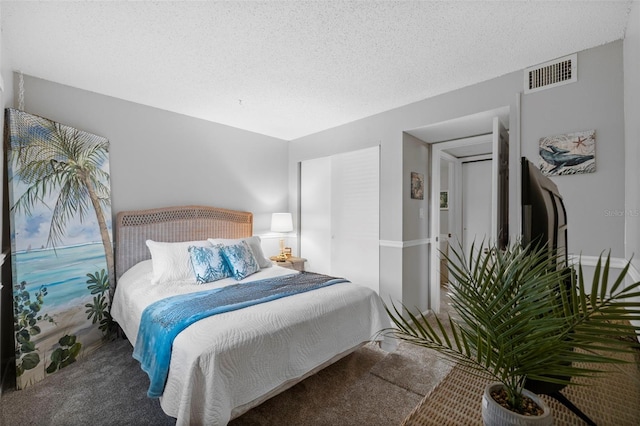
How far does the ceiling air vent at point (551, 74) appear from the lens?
2.21 metres

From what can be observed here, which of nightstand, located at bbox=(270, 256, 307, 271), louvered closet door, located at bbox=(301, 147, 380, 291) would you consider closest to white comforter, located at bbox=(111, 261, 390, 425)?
louvered closet door, located at bbox=(301, 147, 380, 291)

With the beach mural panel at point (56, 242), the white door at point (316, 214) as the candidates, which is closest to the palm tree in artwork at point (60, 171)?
the beach mural panel at point (56, 242)

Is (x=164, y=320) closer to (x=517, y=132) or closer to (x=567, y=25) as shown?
(x=517, y=132)

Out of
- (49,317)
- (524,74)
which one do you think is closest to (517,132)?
(524,74)

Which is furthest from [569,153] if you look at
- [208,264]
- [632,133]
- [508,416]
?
[208,264]

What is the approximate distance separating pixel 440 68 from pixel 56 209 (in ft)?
11.2

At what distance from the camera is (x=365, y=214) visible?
3.68 m

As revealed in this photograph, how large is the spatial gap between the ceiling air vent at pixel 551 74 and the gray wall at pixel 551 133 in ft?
0.13

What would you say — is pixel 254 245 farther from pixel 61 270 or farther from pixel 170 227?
pixel 61 270

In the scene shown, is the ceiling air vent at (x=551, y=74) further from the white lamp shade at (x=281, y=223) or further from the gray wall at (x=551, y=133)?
the white lamp shade at (x=281, y=223)

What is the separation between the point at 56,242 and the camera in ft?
8.04

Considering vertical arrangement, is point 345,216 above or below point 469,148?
below

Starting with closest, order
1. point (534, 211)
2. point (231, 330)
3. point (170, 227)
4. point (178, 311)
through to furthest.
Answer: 1. point (534, 211)
2. point (231, 330)
3. point (178, 311)
4. point (170, 227)

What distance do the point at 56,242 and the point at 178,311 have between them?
4.74ft
